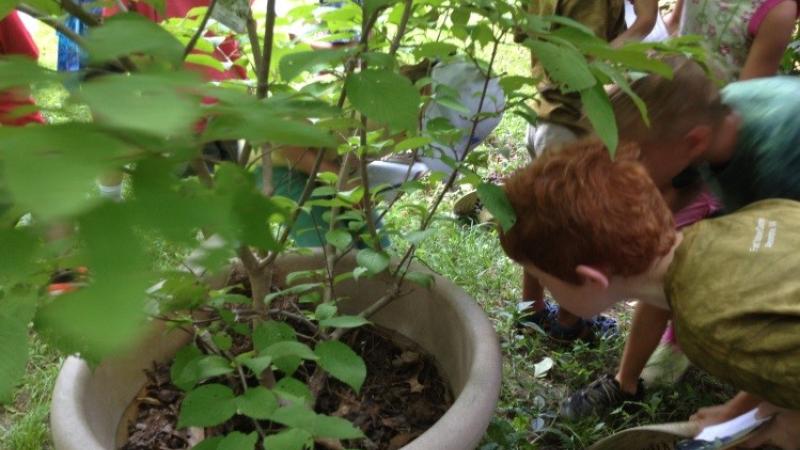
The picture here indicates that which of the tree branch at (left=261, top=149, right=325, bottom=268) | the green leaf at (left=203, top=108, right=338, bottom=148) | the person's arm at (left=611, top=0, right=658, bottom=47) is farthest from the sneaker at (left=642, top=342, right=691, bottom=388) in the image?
the green leaf at (left=203, top=108, right=338, bottom=148)

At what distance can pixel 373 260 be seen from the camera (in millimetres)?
1163

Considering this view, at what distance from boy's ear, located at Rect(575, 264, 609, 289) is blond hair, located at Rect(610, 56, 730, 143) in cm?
39

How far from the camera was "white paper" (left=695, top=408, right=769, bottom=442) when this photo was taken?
1.38m

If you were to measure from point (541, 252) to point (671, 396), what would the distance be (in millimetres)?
790

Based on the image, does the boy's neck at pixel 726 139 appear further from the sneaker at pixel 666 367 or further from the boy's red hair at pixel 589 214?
→ the sneaker at pixel 666 367

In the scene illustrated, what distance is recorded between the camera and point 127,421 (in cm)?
128

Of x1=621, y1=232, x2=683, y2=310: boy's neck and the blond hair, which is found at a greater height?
the blond hair

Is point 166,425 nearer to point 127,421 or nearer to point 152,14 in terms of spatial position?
point 127,421

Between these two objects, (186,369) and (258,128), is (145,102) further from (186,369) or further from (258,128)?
(186,369)

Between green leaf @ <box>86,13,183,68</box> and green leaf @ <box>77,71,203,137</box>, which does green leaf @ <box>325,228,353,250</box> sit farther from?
green leaf @ <box>77,71,203,137</box>

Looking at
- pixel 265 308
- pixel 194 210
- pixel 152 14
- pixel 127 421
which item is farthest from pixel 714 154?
pixel 194 210

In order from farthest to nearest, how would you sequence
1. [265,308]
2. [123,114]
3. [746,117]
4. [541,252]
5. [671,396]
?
1. [671,396]
2. [746,117]
3. [541,252]
4. [265,308]
5. [123,114]

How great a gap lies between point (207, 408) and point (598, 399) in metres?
1.19

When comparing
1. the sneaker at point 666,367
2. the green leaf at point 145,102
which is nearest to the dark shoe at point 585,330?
the sneaker at point 666,367
